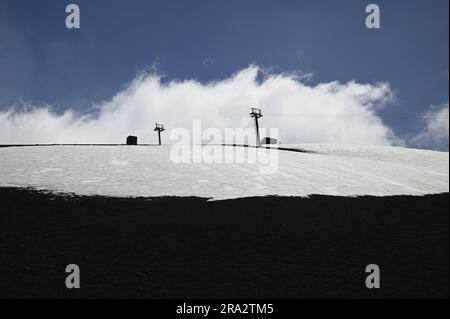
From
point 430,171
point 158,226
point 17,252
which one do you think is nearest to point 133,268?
point 158,226

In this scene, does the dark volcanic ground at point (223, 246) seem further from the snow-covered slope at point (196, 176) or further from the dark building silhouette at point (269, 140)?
the dark building silhouette at point (269, 140)

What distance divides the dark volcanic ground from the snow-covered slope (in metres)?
1.10

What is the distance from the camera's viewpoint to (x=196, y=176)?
13.0 metres

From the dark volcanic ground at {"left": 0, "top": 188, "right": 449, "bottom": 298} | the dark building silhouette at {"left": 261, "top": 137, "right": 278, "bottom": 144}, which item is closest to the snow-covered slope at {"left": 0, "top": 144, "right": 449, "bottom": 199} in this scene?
the dark volcanic ground at {"left": 0, "top": 188, "right": 449, "bottom": 298}

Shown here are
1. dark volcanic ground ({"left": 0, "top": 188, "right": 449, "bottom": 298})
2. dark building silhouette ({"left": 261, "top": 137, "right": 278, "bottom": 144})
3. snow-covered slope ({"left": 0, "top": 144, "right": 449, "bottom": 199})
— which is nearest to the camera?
dark volcanic ground ({"left": 0, "top": 188, "right": 449, "bottom": 298})

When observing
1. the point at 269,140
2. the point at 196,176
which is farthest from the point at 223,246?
the point at 269,140

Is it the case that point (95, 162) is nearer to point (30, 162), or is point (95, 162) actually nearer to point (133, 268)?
point (30, 162)

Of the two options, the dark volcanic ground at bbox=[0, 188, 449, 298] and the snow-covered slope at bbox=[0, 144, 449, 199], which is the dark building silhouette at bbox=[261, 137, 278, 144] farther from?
the dark volcanic ground at bbox=[0, 188, 449, 298]

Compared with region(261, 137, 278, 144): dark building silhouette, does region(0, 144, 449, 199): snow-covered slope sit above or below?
below

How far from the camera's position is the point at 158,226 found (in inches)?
315

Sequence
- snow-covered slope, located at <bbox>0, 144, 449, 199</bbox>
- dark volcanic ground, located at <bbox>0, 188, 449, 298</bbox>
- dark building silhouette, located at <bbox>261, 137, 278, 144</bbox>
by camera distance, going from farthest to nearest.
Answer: dark building silhouette, located at <bbox>261, 137, 278, 144</bbox>, snow-covered slope, located at <bbox>0, 144, 449, 199</bbox>, dark volcanic ground, located at <bbox>0, 188, 449, 298</bbox>

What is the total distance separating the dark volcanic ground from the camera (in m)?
5.47

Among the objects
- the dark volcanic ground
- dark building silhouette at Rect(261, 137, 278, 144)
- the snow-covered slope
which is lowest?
the dark volcanic ground

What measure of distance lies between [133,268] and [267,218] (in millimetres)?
3600
